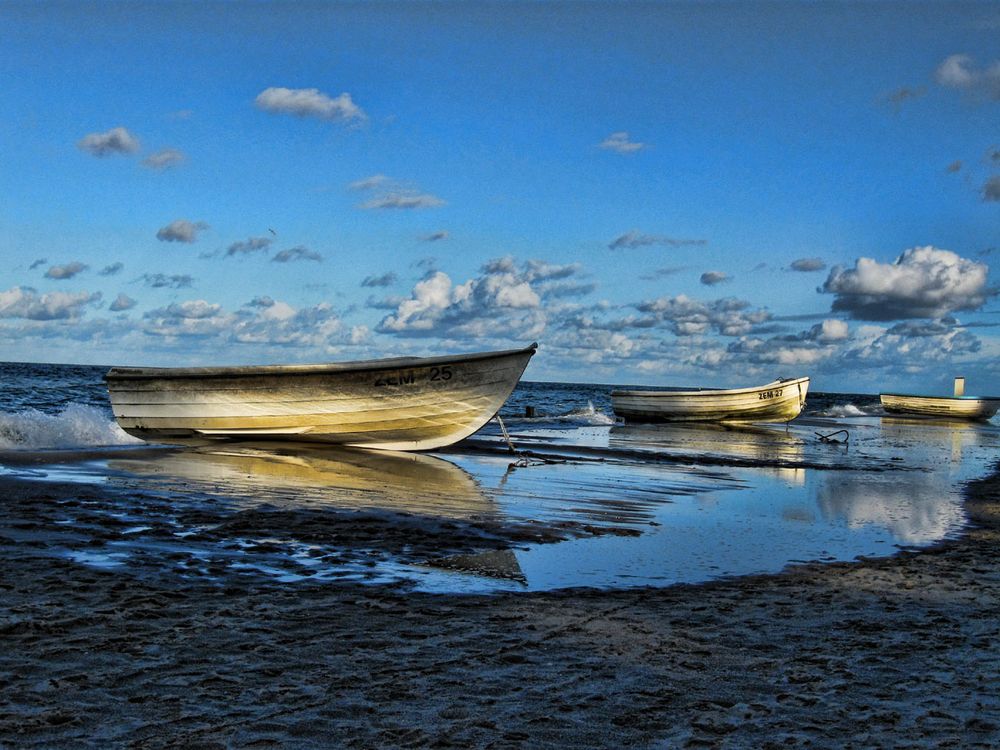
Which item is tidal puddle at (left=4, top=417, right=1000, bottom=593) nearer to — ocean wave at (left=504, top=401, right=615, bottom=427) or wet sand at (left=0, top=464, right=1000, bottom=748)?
wet sand at (left=0, top=464, right=1000, bottom=748)

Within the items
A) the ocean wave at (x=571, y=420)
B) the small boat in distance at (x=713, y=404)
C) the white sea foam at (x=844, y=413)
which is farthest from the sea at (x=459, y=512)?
the white sea foam at (x=844, y=413)

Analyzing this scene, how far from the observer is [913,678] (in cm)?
422

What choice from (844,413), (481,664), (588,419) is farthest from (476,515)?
(844,413)

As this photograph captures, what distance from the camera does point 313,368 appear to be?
16.1 metres

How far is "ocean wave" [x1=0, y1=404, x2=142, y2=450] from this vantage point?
16.4 meters

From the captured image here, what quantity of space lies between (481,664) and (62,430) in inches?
621

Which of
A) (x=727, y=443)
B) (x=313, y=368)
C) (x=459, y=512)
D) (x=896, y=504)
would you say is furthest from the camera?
(x=727, y=443)

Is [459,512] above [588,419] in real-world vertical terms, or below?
below

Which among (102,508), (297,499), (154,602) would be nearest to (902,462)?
(297,499)

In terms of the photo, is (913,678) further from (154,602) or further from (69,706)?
(154,602)

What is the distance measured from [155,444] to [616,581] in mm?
13165

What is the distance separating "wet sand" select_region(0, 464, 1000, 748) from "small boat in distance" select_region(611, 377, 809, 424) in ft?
107

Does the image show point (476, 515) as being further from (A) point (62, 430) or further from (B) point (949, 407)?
(B) point (949, 407)

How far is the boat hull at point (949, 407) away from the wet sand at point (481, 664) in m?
55.4
